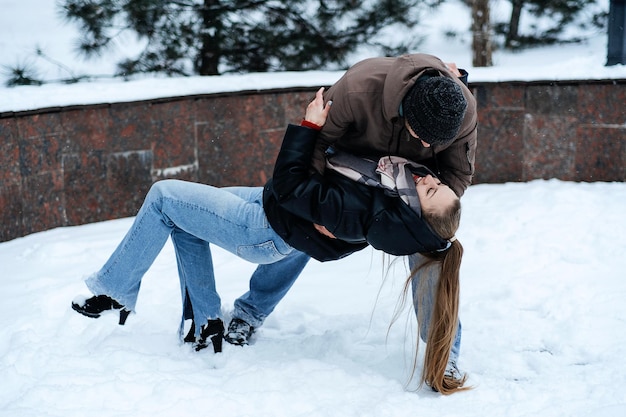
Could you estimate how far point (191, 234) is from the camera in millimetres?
3436

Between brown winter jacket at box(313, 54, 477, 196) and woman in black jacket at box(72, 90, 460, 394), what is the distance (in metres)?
0.08

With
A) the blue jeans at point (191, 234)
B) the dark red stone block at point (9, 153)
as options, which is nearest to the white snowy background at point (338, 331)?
the dark red stone block at point (9, 153)

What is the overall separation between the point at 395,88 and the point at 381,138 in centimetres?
26

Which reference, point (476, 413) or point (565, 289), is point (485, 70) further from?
point (476, 413)

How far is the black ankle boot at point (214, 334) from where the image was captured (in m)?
3.55

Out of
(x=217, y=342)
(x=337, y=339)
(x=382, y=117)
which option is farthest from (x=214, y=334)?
(x=382, y=117)

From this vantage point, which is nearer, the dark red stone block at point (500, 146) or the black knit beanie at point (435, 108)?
the black knit beanie at point (435, 108)

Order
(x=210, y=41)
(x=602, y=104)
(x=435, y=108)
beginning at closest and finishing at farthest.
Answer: (x=435, y=108) < (x=602, y=104) < (x=210, y=41)

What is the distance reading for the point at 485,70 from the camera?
6594mm

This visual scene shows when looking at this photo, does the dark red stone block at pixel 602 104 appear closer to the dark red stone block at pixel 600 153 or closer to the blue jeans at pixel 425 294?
the dark red stone block at pixel 600 153

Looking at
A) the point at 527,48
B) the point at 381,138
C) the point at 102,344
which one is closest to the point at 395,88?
the point at 381,138

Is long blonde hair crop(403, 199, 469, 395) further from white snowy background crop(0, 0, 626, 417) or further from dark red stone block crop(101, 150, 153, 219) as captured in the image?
dark red stone block crop(101, 150, 153, 219)

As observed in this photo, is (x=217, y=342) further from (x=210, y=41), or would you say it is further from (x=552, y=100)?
(x=210, y=41)

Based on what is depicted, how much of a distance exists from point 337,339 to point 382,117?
1.18m
